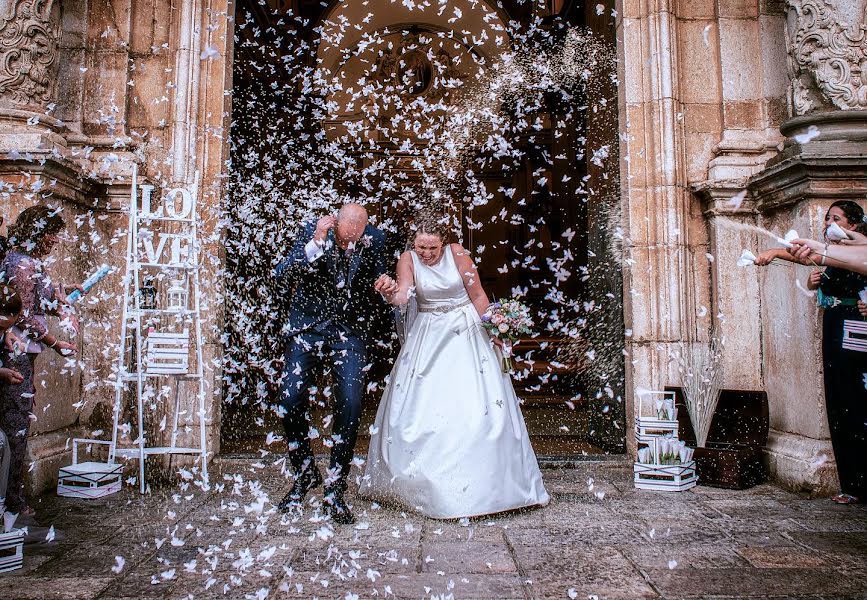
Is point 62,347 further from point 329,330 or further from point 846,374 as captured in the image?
point 846,374

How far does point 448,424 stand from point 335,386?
2.31 feet

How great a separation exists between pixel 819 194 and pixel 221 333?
4.47 m

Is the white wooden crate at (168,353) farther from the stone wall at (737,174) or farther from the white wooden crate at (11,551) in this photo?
A: the stone wall at (737,174)

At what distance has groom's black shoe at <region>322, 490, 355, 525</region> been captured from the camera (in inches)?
139

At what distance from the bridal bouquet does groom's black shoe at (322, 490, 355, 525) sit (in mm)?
1278

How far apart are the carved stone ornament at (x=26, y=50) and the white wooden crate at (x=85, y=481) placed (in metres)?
2.56

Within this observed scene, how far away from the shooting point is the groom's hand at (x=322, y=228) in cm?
369

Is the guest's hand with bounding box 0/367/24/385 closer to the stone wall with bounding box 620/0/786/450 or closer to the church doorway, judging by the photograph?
the church doorway


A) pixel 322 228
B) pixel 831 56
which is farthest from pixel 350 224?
pixel 831 56

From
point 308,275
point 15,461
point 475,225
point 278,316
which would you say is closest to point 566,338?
point 475,225

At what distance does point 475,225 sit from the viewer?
12.1 meters

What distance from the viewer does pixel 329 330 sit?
385cm

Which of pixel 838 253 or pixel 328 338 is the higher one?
pixel 838 253

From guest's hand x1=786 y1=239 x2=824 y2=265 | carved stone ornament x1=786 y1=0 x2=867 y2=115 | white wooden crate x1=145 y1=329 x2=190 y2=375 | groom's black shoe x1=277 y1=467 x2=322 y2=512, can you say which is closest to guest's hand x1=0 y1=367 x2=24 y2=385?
white wooden crate x1=145 y1=329 x2=190 y2=375
